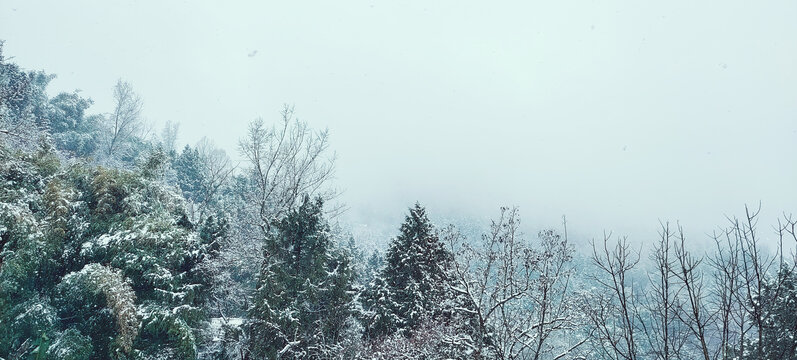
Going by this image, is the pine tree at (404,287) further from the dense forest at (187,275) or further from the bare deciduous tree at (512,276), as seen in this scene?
the bare deciduous tree at (512,276)

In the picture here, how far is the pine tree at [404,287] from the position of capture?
14188mm

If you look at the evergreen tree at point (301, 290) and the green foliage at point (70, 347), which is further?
the evergreen tree at point (301, 290)

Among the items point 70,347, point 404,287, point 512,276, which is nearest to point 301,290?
point 404,287

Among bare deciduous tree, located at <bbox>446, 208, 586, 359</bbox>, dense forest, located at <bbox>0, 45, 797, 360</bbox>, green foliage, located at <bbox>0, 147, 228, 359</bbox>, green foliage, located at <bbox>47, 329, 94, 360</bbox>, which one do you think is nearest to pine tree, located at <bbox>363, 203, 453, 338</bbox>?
dense forest, located at <bbox>0, 45, 797, 360</bbox>

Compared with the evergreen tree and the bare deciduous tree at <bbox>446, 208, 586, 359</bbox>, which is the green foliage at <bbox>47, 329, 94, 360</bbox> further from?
the bare deciduous tree at <bbox>446, 208, 586, 359</bbox>

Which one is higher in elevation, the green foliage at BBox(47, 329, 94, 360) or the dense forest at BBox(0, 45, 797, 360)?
the dense forest at BBox(0, 45, 797, 360)

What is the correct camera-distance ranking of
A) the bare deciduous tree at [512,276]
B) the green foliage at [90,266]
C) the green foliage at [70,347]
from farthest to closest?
the green foliage at [90,266]
the green foliage at [70,347]
the bare deciduous tree at [512,276]

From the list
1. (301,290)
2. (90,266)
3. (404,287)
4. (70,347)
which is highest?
(404,287)

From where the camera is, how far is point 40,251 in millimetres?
12898

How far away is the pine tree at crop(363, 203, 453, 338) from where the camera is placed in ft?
46.5

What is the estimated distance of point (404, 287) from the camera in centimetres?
1527

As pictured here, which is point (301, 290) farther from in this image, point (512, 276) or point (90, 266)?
point (512, 276)

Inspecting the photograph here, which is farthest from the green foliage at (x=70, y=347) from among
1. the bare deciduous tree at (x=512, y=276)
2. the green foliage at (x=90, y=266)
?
the bare deciduous tree at (x=512, y=276)

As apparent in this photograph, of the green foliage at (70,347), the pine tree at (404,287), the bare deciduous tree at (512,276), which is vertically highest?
the pine tree at (404,287)
